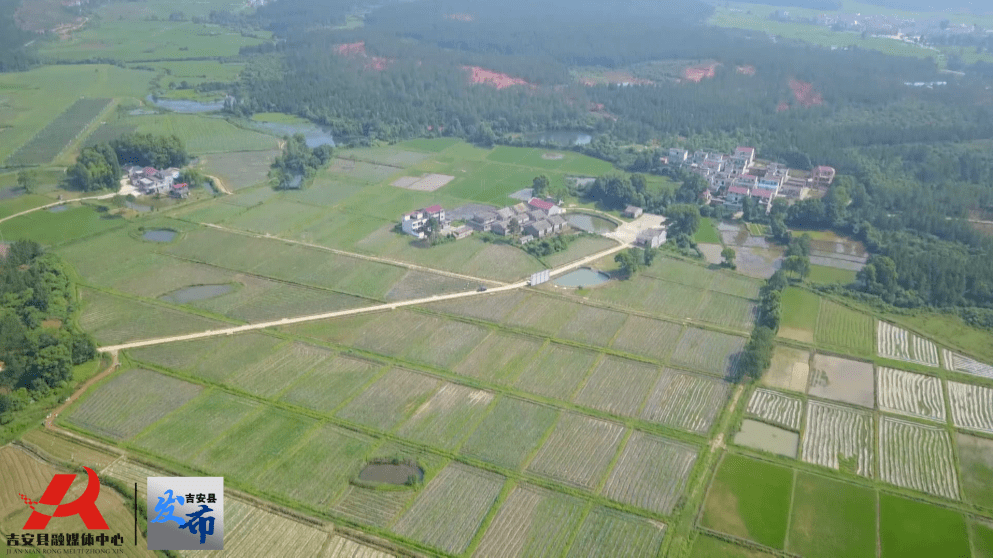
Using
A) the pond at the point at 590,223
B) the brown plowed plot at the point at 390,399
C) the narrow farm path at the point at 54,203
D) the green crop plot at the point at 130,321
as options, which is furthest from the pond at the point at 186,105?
the brown plowed plot at the point at 390,399

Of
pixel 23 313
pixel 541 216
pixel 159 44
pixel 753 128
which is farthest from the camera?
pixel 159 44

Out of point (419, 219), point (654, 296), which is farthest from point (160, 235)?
point (654, 296)

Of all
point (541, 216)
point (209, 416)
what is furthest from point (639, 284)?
point (209, 416)

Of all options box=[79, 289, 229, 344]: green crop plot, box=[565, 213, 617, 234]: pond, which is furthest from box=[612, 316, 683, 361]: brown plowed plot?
box=[79, 289, 229, 344]: green crop plot

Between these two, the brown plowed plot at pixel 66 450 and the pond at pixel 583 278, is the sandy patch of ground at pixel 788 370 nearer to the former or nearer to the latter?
the pond at pixel 583 278

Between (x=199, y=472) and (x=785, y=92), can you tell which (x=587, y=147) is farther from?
(x=199, y=472)

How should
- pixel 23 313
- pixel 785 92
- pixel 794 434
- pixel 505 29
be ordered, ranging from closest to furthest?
pixel 794 434 < pixel 23 313 < pixel 785 92 < pixel 505 29
